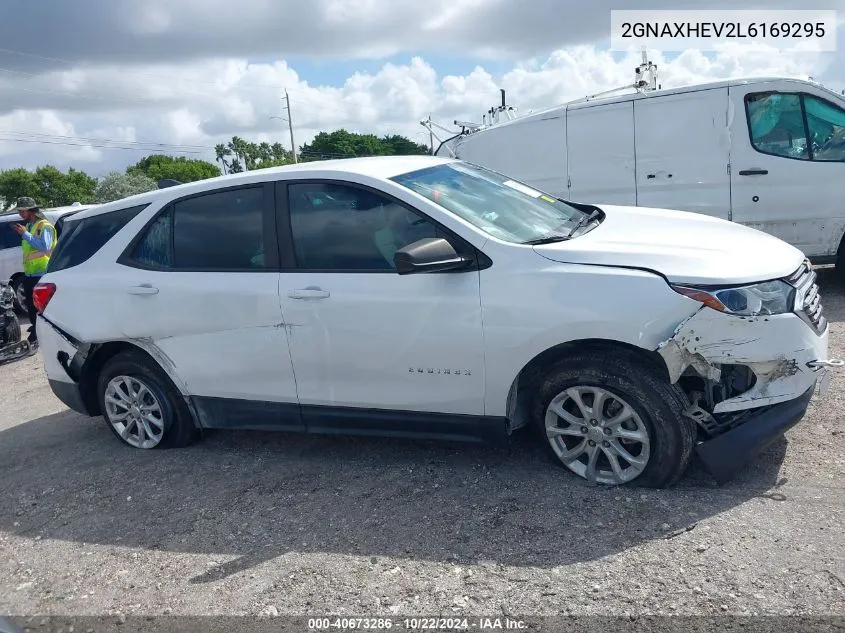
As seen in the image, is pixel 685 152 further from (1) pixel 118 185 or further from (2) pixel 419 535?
(1) pixel 118 185

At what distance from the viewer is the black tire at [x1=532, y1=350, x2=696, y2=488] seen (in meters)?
3.69

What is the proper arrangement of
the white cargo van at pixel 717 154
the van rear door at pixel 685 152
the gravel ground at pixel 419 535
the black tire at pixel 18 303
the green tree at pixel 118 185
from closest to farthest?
the gravel ground at pixel 419 535, the white cargo van at pixel 717 154, the van rear door at pixel 685 152, the black tire at pixel 18 303, the green tree at pixel 118 185

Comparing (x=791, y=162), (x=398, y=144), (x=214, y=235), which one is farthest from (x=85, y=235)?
(x=398, y=144)

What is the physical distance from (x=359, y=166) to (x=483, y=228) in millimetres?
966

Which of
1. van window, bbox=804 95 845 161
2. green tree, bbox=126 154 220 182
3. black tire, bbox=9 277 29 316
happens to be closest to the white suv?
van window, bbox=804 95 845 161

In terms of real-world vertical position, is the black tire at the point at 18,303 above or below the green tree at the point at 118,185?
below

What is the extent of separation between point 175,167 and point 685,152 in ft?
249

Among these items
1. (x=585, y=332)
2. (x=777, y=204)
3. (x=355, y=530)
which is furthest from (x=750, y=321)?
(x=777, y=204)

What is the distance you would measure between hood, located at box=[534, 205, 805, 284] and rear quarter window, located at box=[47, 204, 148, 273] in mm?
2973

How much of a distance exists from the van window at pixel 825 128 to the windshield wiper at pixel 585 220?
4.28m

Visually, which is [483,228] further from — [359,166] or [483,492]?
[483,492]

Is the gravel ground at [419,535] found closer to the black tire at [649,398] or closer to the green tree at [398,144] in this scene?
the black tire at [649,398]

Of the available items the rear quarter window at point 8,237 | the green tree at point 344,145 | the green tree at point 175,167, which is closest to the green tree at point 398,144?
the green tree at point 344,145

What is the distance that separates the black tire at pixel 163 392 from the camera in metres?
5.09
